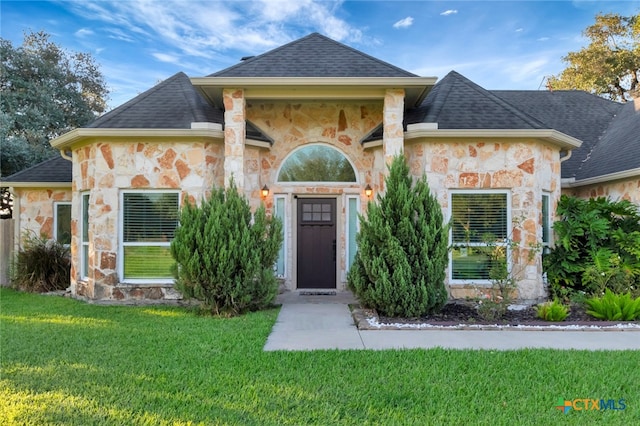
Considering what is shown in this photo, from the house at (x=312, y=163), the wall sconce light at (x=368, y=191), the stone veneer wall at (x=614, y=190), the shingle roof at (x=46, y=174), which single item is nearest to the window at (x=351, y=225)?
the house at (x=312, y=163)

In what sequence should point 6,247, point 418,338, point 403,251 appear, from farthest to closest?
point 6,247, point 403,251, point 418,338

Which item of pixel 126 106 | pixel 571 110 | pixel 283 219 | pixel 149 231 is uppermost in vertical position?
pixel 571 110

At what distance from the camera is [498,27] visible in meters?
11.4

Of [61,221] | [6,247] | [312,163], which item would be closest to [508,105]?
[312,163]

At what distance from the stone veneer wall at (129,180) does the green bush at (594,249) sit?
7.16 meters

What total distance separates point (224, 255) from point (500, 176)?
5.48 m

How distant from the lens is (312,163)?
889 centimetres

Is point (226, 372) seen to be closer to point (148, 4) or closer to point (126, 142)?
point (126, 142)

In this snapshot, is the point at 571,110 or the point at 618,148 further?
the point at 571,110

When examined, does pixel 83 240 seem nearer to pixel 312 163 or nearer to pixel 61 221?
pixel 61 221

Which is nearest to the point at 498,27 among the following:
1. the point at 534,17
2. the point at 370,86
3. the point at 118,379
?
the point at 534,17

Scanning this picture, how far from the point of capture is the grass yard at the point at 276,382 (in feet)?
10.3

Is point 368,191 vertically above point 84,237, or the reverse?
point 368,191

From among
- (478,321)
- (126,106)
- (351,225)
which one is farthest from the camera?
(351,225)
